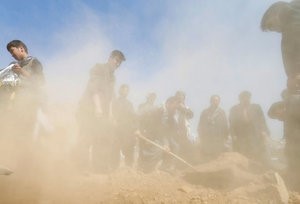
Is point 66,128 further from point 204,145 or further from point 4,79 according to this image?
point 4,79

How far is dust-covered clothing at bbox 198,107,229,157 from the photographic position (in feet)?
28.5

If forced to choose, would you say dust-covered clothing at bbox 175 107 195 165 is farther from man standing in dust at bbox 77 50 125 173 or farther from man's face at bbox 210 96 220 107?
man standing in dust at bbox 77 50 125 173

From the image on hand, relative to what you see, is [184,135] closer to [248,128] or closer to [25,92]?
[248,128]

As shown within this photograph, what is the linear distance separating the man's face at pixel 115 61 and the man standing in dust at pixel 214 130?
9.41ft

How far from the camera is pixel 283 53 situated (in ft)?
17.2

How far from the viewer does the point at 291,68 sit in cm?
508

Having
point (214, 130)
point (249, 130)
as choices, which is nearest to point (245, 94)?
point (249, 130)

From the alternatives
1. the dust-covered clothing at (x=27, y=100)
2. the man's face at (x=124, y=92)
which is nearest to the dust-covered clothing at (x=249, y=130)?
the man's face at (x=124, y=92)

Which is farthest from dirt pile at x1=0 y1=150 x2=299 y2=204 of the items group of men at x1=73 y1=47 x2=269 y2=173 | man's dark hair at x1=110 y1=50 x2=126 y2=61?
man's dark hair at x1=110 y1=50 x2=126 y2=61

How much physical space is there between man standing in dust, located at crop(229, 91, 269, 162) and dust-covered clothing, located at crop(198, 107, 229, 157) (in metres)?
0.22

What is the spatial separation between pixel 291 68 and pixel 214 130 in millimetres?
3832

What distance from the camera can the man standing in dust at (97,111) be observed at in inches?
274

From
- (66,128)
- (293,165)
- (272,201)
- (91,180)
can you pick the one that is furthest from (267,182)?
(66,128)

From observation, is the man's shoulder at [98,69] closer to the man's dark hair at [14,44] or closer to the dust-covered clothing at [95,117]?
the dust-covered clothing at [95,117]
